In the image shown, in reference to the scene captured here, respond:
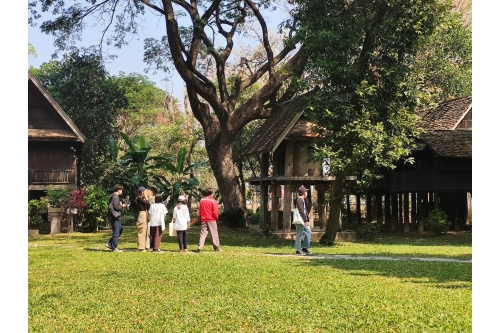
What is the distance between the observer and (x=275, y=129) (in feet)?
87.3

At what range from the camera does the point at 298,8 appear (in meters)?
22.2

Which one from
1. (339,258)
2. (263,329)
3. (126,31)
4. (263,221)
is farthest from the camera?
(126,31)

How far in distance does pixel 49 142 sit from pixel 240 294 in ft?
73.9

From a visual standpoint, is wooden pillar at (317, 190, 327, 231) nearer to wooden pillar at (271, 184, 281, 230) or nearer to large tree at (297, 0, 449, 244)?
wooden pillar at (271, 184, 281, 230)

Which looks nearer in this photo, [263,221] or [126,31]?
[263,221]

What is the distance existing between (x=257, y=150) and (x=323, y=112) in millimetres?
7405

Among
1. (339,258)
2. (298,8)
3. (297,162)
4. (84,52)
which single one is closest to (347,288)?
(339,258)

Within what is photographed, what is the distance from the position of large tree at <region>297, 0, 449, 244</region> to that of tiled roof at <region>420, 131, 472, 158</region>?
7215mm

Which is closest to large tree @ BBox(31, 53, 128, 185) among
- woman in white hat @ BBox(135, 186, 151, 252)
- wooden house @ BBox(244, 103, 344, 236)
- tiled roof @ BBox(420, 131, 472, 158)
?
wooden house @ BBox(244, 103, 344, 236)

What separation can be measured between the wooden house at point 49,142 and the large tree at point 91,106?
694 cm

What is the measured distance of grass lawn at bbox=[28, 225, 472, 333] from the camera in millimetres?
8352

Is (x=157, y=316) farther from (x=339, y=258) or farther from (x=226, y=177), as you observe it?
(x=226, y=177)

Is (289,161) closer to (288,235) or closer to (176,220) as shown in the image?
(288,235)

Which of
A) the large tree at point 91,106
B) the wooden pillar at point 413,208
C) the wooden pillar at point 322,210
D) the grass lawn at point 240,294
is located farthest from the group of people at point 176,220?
the large tree at point 91,106
